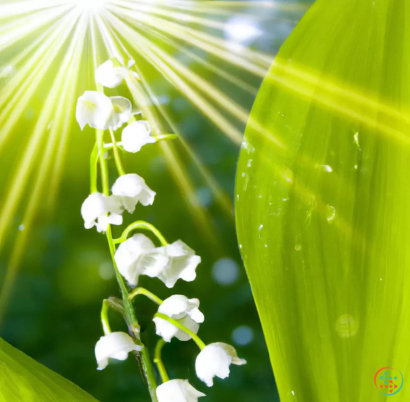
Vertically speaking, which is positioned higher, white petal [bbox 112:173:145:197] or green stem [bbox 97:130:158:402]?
white petal [bbox 112:173:145:197]

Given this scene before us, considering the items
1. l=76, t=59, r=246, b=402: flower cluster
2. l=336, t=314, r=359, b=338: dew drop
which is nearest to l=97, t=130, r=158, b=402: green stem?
l=76, t=59, r=246, b=402: flower cluster

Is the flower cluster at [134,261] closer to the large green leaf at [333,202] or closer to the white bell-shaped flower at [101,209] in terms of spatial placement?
the white bell-shaped flower at [101,209]

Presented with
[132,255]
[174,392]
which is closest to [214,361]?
[174,392]

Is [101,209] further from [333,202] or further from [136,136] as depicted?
[333,202]

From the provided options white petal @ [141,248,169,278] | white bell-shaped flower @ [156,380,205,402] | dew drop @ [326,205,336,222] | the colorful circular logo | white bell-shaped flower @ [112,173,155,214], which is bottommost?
the colorful circular logo

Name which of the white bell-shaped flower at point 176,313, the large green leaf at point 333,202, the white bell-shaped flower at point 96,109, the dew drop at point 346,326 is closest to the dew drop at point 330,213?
the large green leaf at point 333,202

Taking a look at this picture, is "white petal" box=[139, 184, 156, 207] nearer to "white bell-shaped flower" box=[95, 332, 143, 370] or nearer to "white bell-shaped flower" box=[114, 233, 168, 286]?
"white bell-shaped flower" box=[114, 233, 168, 286]

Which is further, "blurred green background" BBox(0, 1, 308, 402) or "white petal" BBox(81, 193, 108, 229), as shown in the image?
"blurred green background" BBox(0, 1, 308, 402)
